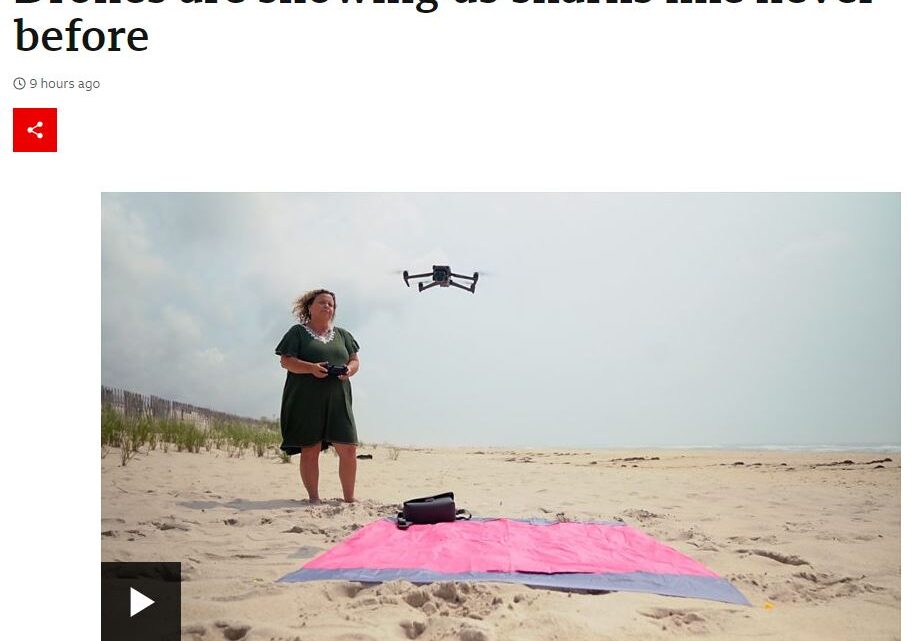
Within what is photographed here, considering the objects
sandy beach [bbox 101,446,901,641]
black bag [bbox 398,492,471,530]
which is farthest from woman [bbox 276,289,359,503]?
black bag [bbox 398,492,471,530]

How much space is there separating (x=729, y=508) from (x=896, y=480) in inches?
115

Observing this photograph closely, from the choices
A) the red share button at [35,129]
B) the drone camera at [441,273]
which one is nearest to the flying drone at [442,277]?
the drone camera at [441,273]

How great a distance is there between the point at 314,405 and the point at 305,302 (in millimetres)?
862

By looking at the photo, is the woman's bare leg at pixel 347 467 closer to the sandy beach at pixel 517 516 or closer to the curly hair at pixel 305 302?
the sandy beach at pixel 517 516

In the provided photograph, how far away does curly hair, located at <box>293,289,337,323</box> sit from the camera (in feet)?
18.6

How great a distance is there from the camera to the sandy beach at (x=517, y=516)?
273 centimetres

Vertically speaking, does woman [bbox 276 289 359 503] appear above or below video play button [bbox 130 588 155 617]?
above

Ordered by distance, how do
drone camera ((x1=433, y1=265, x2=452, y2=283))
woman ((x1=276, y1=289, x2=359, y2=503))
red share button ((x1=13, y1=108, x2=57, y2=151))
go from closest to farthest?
red share button ((x1=13, y1=108, x2=57, y2=151)) < woman ((x1=276, y1=289, x2=359, y2=503)) < drone camera ((x1=433, y1=265, x2=452, y2=283))

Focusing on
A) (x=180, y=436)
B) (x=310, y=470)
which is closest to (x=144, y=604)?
(x=310, y=470)

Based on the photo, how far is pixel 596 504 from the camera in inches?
224

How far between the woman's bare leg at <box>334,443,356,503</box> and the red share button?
2849mm

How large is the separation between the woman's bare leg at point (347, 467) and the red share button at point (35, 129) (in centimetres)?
285

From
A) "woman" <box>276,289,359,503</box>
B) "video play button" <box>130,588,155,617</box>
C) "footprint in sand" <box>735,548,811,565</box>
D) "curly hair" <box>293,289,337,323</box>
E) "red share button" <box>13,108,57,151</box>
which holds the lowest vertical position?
"footprint in sand" <box>735,548,811,565</box>

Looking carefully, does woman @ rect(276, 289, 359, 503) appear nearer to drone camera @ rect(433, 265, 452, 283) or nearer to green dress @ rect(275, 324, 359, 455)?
→ green dress @ rect(275, 324, 359, 455)
